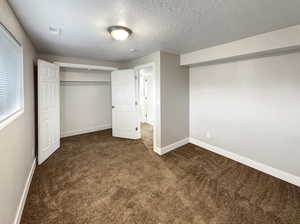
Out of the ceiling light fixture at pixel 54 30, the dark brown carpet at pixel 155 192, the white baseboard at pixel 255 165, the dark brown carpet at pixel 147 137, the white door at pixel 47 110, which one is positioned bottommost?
the dark brown carpet at pixel 155 192

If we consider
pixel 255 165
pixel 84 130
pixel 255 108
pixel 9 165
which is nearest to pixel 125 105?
pixel 84 130

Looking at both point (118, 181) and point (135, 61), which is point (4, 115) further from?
point (135, 61)

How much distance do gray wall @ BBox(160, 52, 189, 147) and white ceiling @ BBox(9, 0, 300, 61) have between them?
2.28 feet

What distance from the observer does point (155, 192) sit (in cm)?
198

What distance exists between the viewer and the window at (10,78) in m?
1.40

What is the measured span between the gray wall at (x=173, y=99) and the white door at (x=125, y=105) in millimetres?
1131

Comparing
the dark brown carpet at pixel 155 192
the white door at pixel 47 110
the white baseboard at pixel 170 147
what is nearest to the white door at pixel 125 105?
the white baseboard at pixel 170 147

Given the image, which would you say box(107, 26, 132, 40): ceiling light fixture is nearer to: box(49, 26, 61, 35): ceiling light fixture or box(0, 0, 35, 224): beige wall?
box(49, 26, 61, 35): ceiling light fixture

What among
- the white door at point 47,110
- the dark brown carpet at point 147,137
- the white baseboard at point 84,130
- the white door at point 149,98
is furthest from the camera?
the white door at point 149,98

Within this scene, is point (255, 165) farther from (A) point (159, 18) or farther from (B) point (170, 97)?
(A) point (159, 18)

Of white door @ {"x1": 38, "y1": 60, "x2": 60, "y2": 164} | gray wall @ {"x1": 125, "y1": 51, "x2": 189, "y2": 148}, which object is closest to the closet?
white door @ {"x1": 38, "y1": 60, "x2": 60, "y2": 164}

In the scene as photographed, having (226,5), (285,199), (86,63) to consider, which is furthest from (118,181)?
(86,63)

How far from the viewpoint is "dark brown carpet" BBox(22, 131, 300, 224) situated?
1594 millimetres

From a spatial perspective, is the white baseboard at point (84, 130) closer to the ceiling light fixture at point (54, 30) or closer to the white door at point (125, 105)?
the white door at point (125, 105)
